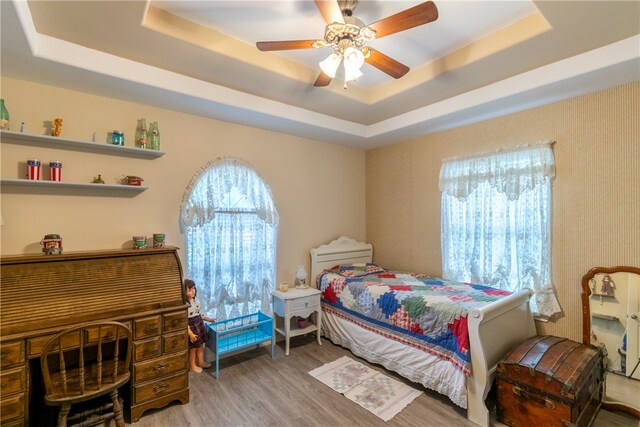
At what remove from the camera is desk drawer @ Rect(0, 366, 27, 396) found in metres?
1.71

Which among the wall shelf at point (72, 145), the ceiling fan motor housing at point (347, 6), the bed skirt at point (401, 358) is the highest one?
the ceiling fan motor housing at point (347, 6)

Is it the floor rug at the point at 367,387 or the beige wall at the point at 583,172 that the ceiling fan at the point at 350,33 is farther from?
the floor rug at the point at 367,387

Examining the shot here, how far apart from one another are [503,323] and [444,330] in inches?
18.6

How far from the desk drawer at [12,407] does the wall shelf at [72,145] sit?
1.68 meters

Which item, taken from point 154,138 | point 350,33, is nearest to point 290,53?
point 350,33

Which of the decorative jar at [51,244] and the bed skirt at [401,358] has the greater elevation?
the decorative jar at [51,244]

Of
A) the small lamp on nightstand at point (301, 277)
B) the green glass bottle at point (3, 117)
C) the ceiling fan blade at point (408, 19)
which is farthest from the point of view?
the small lamp on nightstand at point (301, 277)

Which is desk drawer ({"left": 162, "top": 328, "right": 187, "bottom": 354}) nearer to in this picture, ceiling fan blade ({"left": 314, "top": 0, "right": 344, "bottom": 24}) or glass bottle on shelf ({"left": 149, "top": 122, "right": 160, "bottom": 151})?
glass bottle on shelf ({"left": 149, "top": 122, "right": 160, "bottom": 151})

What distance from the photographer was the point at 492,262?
10.1 ft

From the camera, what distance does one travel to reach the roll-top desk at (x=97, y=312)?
177cm

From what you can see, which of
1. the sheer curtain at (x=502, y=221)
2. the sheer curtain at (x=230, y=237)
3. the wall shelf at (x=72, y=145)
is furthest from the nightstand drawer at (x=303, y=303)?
the wall shelf at (x=72, y=145)

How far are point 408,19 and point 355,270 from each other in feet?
8.95

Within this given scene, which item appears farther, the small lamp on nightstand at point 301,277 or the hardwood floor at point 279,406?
the small lamp on nightstand at point 301,277

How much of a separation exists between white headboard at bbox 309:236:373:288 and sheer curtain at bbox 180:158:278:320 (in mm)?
572
